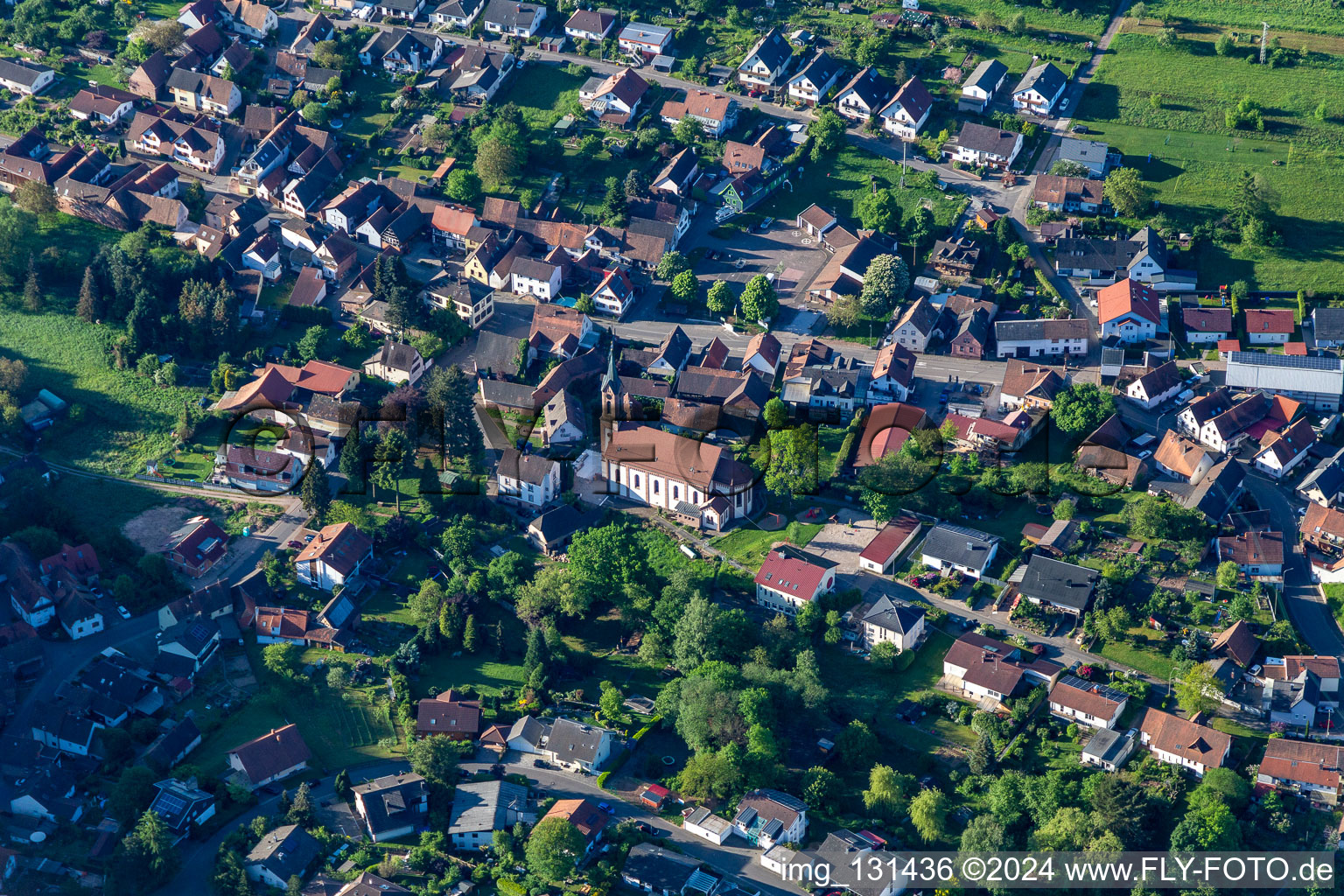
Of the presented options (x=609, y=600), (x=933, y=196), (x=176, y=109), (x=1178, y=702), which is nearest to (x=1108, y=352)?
(x=933, y=196)

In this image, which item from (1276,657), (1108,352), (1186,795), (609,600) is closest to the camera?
(1186,795)

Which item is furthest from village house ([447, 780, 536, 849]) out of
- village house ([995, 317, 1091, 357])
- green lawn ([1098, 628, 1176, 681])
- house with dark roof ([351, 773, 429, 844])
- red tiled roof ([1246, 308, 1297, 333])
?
red tiled roof ([1246, 308, 1297, 333])

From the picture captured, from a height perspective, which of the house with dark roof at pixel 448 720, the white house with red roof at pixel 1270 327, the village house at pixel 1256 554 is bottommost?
the house with dark roof at pixel 448 720

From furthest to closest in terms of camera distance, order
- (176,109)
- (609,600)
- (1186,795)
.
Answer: (176,109), (609,600), (1186,795)

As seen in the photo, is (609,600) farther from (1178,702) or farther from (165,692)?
(1178,702)

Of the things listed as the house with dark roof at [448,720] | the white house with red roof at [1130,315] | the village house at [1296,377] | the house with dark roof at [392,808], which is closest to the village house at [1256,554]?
the village house at [1296,377]

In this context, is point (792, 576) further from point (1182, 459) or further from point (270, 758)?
point (270, 758)

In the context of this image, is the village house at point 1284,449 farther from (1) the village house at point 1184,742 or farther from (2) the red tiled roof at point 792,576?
(2) the red tiled roof at point 792,576

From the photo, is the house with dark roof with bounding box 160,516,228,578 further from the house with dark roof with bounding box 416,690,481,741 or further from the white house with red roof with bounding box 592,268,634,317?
the white house with red roof with bounding box 592,268,634,317
